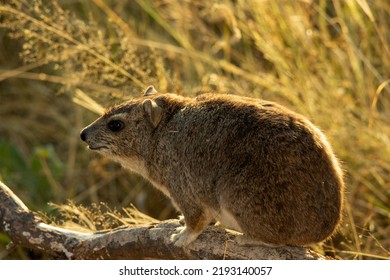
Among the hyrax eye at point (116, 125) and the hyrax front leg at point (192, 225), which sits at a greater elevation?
the hyrax eye at point (116, 125)

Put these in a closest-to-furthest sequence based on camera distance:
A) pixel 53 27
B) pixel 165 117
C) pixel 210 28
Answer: pixel 165 117 → pixel 53 27 → pixel 210 28

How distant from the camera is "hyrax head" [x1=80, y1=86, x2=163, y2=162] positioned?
5.13 meters

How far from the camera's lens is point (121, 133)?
17.0 ft

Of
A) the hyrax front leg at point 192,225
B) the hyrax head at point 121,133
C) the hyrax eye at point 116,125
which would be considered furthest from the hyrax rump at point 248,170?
the hyrax eye at point 116,125

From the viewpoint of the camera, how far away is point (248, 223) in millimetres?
4410

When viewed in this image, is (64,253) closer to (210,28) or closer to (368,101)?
(368,101)

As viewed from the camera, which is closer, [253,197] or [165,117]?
[253,197]

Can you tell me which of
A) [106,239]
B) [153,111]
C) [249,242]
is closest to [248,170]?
[249,242]

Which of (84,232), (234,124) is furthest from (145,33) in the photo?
(234,124)

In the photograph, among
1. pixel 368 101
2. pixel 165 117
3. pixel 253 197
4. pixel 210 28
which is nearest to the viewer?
pixel 253 197

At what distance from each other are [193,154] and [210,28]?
13.9ft

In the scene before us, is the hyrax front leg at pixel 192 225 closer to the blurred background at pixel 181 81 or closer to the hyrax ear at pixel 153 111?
the hyrax ear at pixel 153 111

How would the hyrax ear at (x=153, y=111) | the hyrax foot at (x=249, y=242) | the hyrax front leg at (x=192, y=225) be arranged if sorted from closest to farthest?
the hyrax foot at (x=249, y=242)
the hyrax front leg at (x=192, y=225)
the hyrax ear at (x=153, y=111)

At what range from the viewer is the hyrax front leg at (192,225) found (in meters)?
4.66
